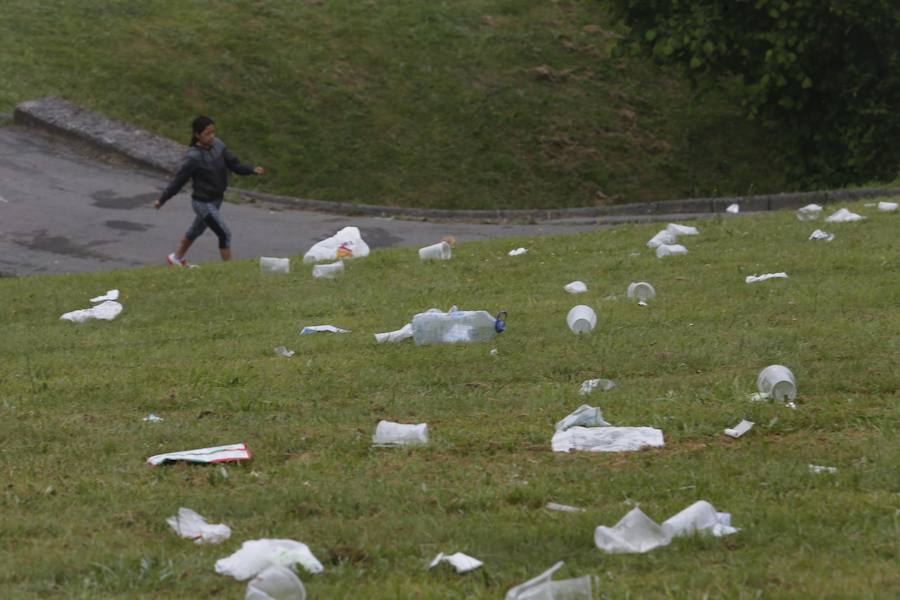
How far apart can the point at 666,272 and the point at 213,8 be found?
765 inches

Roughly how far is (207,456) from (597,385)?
2072mm

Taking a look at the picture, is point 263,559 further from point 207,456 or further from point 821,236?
point 821,236

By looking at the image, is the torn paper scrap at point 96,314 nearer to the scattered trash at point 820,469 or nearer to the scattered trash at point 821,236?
the scattered trash at point 821,236

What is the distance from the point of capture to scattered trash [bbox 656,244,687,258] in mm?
11274

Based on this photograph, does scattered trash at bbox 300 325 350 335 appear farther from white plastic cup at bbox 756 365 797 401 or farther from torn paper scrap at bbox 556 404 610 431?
white plastic cup at bbox 756 365 797 401

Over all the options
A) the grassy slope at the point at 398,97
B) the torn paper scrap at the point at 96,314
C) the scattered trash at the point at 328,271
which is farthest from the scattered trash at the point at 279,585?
the grassy slope at the point at 398,97

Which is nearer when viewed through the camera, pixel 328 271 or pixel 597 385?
pixel 597 385

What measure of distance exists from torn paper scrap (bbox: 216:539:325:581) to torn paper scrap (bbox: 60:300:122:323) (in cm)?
642

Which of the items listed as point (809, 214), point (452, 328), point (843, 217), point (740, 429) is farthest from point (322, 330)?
point (809, 214)

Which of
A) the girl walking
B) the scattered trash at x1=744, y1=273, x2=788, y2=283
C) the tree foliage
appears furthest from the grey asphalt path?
the scattered trash at x1=744, y1=273, x2=788, y2=283

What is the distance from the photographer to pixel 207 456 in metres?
5.48

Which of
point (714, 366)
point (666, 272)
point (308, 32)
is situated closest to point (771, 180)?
point (308, 32)

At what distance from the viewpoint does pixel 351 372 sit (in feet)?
24.0

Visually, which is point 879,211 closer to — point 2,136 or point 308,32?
point 2,136
